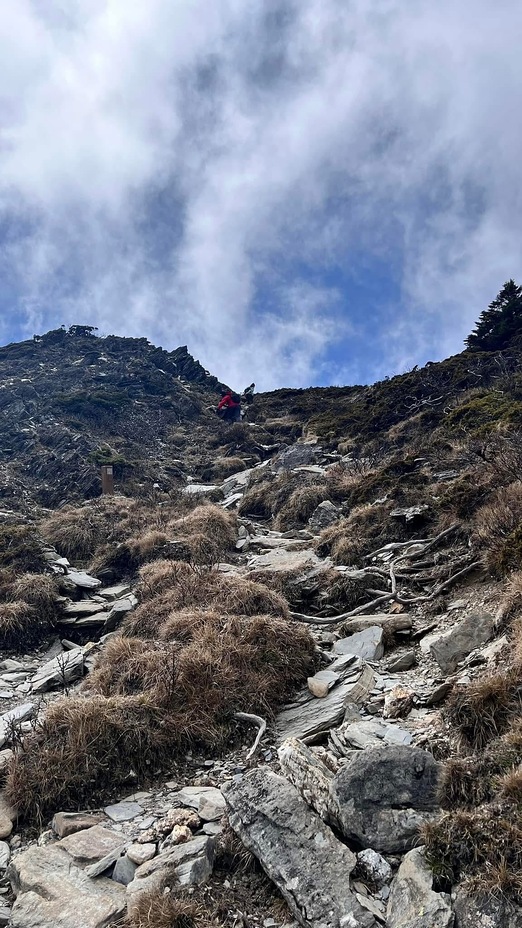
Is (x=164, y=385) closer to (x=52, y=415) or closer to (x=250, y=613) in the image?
(x=52, y=415)

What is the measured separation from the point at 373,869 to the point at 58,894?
7.25 ft

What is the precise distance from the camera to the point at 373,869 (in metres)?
3.26

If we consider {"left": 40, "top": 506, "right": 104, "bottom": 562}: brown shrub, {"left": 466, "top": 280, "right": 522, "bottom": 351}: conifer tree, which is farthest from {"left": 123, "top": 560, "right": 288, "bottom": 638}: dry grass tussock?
{"left": 466, "top": 280, "right": 522, "bottom": 351}: conifer tree

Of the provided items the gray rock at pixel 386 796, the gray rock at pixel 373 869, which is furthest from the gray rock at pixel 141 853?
the gray rock at pixel 373 869

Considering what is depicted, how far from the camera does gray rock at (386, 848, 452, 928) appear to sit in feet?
9.04

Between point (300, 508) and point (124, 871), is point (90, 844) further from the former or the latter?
point (300, 508)

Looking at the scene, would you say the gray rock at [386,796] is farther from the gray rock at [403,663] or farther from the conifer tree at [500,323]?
the conifer tree at [500,323]

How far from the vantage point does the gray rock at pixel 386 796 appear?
11.1ft

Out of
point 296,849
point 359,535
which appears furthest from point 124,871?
point 359,535

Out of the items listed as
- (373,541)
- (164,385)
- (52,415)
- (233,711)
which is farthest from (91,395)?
(233,711)

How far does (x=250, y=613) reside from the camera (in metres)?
7.80

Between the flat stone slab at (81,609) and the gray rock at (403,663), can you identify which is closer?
the gray rock at (403,663)

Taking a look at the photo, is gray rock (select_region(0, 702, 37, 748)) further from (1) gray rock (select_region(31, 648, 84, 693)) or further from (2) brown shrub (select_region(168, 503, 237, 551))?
(2) brown shrub (select_region(168, 503, 237, 551))

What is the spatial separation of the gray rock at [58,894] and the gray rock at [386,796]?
63.7 inches
